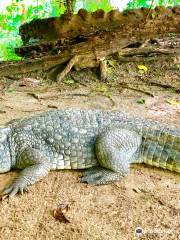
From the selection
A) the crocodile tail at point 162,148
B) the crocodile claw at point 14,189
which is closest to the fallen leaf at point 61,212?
the crocodile claw at point 14,189

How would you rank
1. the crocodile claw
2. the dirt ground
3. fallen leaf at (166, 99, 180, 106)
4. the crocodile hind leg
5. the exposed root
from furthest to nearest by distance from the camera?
the exposed root, fallen leaf at (166, 99, 180, 106), the crocodile hind leg, the crocodile claw, the dirt ground

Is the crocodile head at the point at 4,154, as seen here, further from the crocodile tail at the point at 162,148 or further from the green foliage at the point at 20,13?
the green foliage at the point at 20,13

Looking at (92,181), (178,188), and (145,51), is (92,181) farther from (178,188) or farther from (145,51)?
(145,51)

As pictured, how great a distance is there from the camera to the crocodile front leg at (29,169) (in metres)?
3.89

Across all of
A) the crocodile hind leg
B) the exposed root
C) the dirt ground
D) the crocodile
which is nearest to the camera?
A: the dirt ground

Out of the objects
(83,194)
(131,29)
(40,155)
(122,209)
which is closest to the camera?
(122,209)

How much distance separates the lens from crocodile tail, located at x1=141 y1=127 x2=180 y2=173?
434cm

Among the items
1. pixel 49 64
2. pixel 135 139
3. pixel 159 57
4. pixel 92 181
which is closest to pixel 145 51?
pixel 159 57

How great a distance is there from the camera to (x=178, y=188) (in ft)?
13.1

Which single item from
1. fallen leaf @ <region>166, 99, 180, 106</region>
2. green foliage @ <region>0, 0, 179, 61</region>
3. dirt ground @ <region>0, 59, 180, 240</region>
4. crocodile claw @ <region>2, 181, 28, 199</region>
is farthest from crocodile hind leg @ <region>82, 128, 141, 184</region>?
green foliage @ <region>0, 0, 179, 61</region>

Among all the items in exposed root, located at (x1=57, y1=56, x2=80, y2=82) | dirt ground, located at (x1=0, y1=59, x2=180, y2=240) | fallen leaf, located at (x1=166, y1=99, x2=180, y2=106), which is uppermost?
exposed root, located at (x1=57, y1=56, x2=80, y2=82)

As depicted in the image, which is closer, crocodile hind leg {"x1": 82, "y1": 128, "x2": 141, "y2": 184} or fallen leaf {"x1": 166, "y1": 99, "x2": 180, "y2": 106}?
crocodile hind leg {"x1": 82, "y1": 128, "x2": 141, "y2": 184}

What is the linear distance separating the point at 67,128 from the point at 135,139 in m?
0.82

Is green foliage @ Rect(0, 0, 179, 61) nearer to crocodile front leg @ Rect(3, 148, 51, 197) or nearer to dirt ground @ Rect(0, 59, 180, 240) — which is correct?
dirt ground @ Rect(0, 59, 180, 240)
